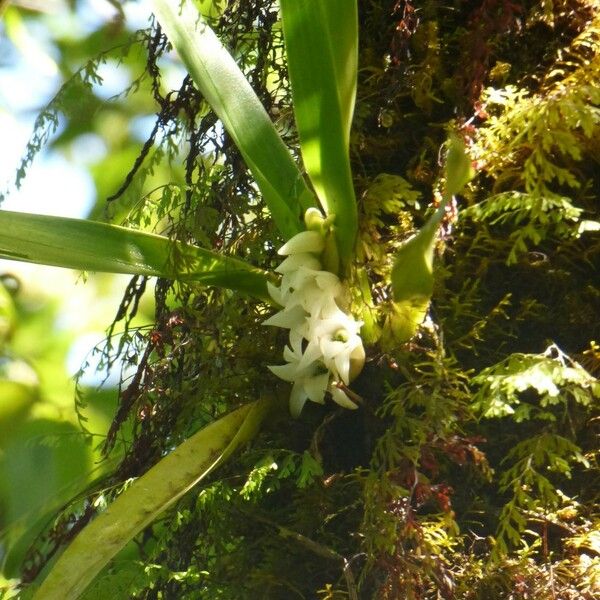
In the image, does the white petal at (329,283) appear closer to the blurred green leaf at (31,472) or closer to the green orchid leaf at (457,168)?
the green orchid leaf at (457,168)

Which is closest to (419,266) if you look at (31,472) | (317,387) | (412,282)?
(412,282)

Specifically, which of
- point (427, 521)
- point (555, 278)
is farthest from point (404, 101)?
point (427, 521)

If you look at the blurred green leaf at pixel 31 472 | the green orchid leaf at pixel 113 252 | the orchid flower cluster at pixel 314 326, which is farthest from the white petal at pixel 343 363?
the blurred green leaf at pixel 31 472

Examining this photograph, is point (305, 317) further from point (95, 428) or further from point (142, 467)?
point (95, 428)

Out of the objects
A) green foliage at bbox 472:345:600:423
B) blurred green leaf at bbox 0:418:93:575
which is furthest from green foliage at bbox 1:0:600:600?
blurred green leaf at bbox 0:418:93:575

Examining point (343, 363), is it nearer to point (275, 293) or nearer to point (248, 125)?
point (275, 293)

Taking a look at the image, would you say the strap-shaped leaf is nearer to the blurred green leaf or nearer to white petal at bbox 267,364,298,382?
white petal at bbox 267,364,298,382
